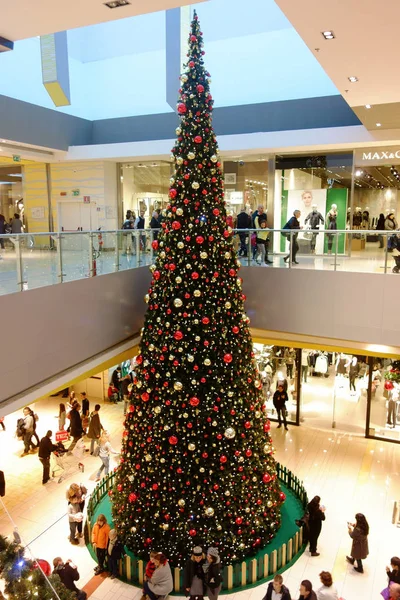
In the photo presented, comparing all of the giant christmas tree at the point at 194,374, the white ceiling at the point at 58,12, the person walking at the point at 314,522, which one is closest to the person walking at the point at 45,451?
the giant christmas tree at the point at 194,374

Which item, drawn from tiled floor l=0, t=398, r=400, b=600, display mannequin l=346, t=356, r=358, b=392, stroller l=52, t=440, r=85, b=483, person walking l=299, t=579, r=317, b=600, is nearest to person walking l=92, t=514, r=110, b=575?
tiled floor l=0, t=398, r=400, b=600

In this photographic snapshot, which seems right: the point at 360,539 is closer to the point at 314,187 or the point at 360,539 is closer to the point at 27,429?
the point at 27,429

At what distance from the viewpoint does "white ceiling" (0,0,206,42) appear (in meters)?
4.89

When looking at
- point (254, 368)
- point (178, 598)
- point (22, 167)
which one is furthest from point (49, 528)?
point (22, 167)

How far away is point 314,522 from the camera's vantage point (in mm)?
7965

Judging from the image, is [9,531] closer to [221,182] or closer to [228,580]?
[228,580]

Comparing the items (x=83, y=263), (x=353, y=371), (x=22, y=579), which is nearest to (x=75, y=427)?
(x=83, y=263)

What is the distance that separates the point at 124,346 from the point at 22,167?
42.4 feet

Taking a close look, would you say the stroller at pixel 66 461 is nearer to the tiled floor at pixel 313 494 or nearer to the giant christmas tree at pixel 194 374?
the tiled floor at pixel 313 494

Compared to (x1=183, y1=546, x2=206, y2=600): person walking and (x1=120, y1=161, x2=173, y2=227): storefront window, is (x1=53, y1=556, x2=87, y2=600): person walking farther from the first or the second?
(x1=120, y1=161, x2=173, y2=227): storefront window

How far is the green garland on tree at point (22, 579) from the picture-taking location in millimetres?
4992

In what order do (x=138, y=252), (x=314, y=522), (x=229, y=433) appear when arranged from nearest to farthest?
(x=229, y=433)
(x=314, y=522)
(x=138, y=252)

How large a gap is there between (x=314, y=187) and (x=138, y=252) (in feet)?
26.9

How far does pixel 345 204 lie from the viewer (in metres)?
16.1
